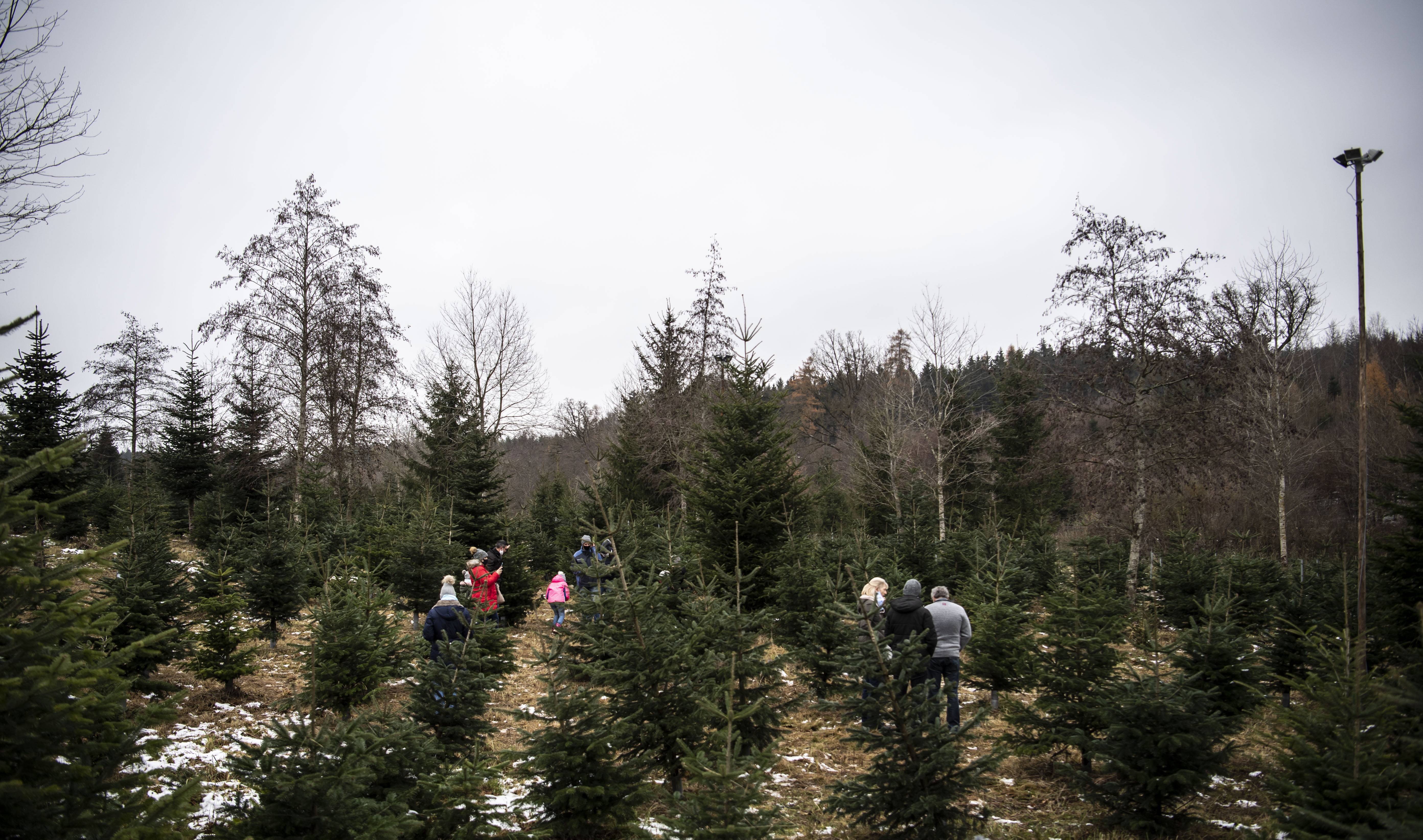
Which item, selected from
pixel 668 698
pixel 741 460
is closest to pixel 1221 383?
pixel 741 460

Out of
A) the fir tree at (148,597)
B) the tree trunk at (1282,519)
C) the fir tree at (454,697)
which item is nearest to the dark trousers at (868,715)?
the fir tree at (454,697)

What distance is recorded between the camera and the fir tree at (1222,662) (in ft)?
24.6

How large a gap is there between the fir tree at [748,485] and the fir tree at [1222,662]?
6.72 m

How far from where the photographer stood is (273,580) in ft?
37.7

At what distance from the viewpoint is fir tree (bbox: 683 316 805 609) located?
13148 millimetres

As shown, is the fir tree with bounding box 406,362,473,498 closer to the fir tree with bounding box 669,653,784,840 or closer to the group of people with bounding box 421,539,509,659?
the group of people with bounding box 421,539,509,659

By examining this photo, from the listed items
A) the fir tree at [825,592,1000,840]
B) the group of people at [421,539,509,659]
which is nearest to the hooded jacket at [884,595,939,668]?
Answer: the fir tree at [825,592,1000,840]

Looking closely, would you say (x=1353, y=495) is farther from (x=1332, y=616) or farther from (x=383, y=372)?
(x=383, y=372)

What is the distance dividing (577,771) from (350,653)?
4167 mm

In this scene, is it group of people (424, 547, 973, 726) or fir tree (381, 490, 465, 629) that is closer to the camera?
group of people (424, 547, 973, 726)

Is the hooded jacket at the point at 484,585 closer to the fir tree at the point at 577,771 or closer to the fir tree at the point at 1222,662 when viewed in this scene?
the fir tree at the point at 577,771

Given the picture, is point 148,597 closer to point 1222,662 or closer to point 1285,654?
point 1222,662

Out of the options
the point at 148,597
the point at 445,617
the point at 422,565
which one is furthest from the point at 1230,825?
the point at 422,565

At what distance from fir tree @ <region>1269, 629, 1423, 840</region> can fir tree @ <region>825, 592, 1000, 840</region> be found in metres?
1.97
